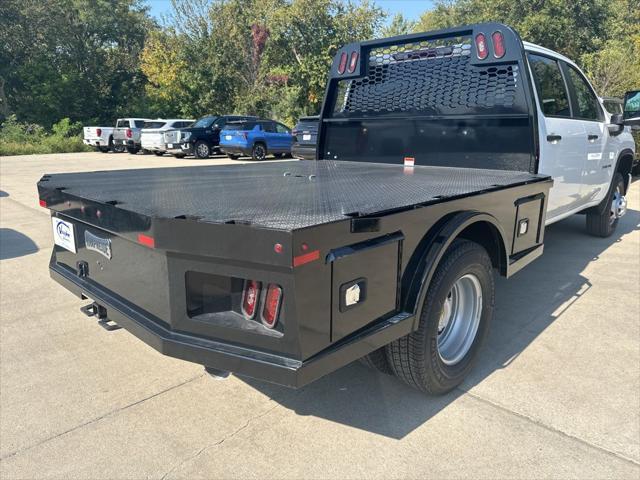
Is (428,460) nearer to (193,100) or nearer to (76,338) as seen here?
(76,338)

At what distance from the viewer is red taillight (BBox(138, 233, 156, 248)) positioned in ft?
6.63

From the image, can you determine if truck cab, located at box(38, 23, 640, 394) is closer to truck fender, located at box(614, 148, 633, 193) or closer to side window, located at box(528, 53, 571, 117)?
side window, located at box(528, 53, 571, 117)

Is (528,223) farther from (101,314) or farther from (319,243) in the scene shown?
(101,314)

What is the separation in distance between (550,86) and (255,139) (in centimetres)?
1475

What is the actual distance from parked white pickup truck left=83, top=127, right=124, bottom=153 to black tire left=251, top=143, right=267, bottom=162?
897cm

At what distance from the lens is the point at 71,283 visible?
2879mm

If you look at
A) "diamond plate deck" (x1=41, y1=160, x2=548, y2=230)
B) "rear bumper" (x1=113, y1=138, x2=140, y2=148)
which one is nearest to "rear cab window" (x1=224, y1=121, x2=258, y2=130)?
"rear bumper" (x1=113, y1=138, x2=140, y2=148)

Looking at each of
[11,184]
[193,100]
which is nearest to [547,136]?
[11,184]

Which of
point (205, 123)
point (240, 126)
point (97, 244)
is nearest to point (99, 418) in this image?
point (97, 244)

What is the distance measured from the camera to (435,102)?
4289 millimetres

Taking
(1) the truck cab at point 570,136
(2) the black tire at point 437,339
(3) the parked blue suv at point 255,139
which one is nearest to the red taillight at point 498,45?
(1) the truck cab at point 570,136

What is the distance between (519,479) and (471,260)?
1092 millimetres

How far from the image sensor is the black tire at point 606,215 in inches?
242

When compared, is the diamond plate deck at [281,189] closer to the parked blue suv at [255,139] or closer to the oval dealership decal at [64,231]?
the oval dealership decal at [64,231]
